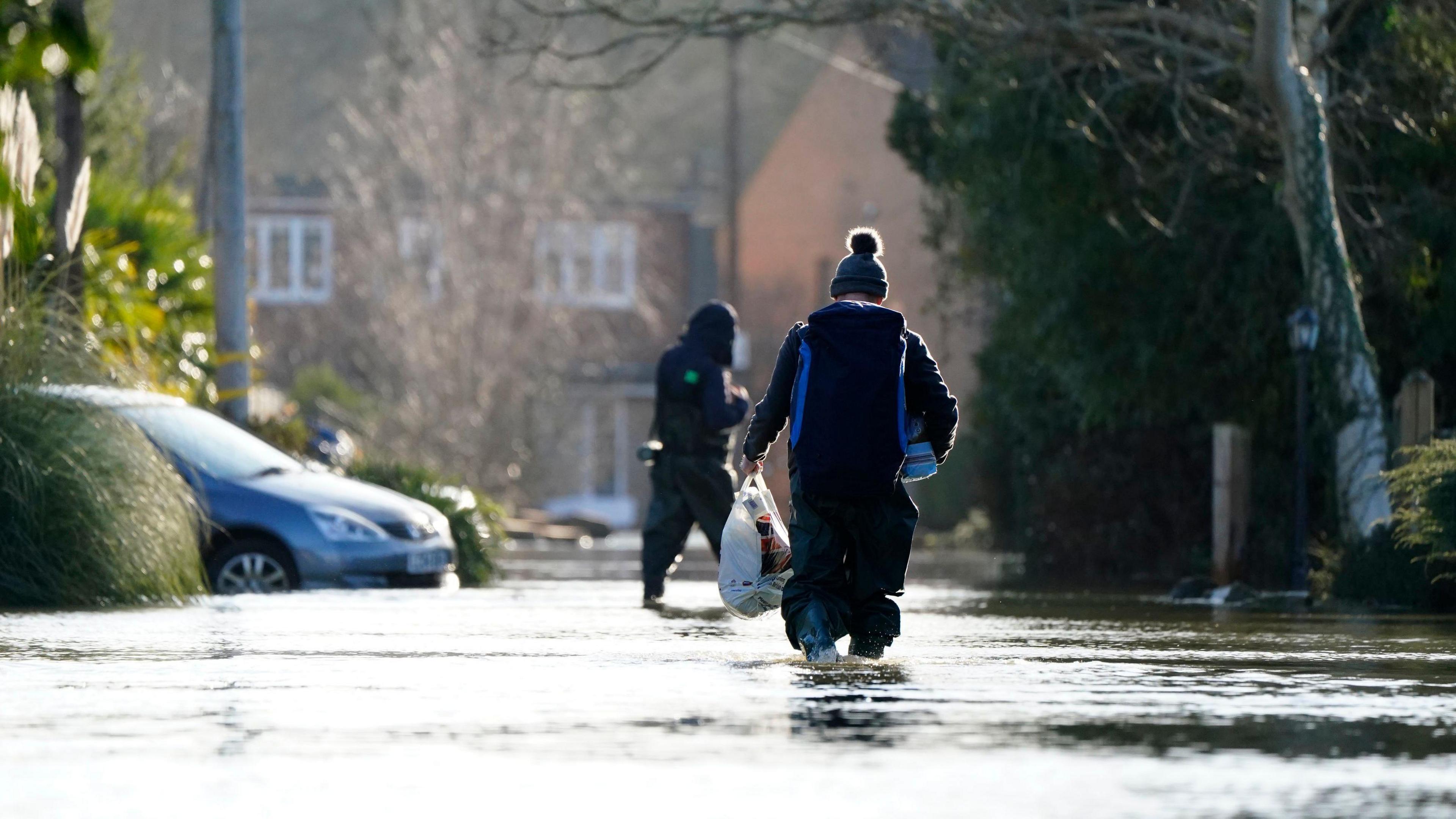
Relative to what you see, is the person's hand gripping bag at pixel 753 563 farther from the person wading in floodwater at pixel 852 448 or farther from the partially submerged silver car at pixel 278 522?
the partially submerged silver car at pixel 278 522

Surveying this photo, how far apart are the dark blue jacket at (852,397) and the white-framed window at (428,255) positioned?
33.7 metres

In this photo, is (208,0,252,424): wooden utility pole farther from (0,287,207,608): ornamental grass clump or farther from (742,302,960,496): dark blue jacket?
(742,302,960,496): dark blue jacket

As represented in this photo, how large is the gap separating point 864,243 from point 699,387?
4.64 metres

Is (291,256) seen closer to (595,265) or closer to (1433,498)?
(595,265)

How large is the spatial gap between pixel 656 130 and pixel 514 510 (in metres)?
29.9

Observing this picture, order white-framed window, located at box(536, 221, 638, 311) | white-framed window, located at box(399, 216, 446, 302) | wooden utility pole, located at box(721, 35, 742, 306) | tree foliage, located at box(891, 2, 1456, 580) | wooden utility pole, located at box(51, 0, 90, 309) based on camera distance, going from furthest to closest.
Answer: white-framed window, located at box(536, 221, 638, 311) < wooden utility pole, located at box(721, 35, 742, 306) < white-framed window, located at box(399, 216, 446, 302) < tree foliage, located at box(891, 2, 1456, 580) < wooden utility pole, located at box(51, 0, 90, 309)

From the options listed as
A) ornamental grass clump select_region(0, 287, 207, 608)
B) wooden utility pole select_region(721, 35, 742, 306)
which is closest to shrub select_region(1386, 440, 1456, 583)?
ornamental grass clump select_region(0, 287, 207, 608)

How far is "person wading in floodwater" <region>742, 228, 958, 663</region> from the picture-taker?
32.6 feet

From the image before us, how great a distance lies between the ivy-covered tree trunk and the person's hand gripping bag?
25.0ft

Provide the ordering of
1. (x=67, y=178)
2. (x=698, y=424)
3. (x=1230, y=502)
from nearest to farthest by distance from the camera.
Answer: (x=698, y=424)
(x=67, y=178)
(x=1230, y=502)

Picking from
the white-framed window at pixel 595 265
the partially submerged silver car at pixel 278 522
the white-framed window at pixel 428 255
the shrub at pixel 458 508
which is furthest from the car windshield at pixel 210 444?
the white-framed window at pixel 595 265

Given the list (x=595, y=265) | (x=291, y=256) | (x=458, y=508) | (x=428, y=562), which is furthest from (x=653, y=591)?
(x=291, y=256)

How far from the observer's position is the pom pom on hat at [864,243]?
10.4 m

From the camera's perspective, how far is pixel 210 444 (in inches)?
659
